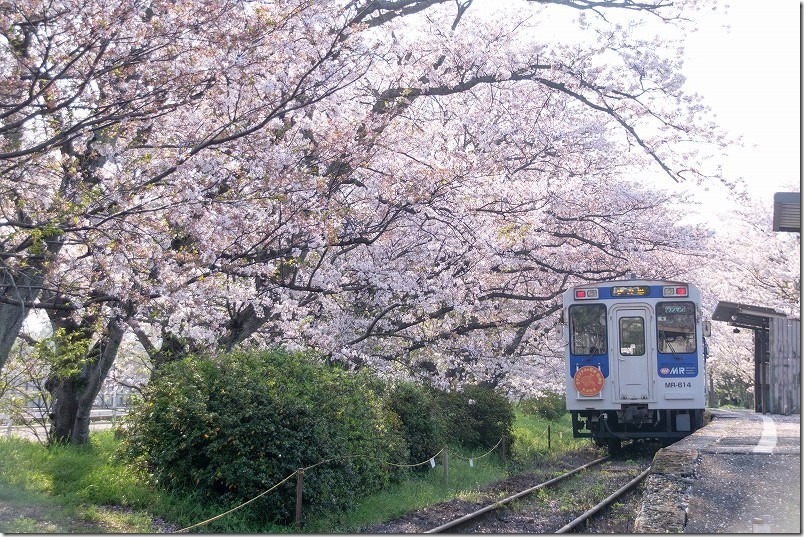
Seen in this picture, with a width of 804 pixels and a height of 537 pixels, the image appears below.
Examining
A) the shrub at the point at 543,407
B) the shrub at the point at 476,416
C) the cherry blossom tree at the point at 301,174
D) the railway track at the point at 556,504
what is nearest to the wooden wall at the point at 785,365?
the cherry blossom tree at the point at 301,174

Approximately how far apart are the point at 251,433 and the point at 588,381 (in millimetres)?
8313

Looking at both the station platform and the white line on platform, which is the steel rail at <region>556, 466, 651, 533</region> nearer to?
the station platform

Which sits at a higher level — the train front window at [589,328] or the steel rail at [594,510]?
the train front window at [589,328]

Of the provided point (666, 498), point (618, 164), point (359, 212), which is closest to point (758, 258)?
point (618, 164)

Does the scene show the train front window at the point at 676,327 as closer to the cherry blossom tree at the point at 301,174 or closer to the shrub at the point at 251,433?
the cherry blossom tree at the point at 301,174

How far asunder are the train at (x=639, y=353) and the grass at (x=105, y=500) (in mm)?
4351

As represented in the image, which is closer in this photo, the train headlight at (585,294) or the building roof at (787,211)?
the building roof at (787,211)

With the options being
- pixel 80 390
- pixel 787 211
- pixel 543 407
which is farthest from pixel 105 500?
pixel 543 407

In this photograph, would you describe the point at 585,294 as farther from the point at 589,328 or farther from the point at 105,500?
the point at 105,500

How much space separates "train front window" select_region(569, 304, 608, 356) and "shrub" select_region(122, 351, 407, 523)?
6.70 m

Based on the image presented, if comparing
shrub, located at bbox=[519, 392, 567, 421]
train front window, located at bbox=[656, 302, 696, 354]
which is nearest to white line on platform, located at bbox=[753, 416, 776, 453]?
train front window, located at bbox=[656, 302, 696, 354]

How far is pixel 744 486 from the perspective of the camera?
7.73 metres

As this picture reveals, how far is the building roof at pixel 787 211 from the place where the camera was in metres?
9.67

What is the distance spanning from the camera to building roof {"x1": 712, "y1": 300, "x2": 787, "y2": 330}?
18.0m
